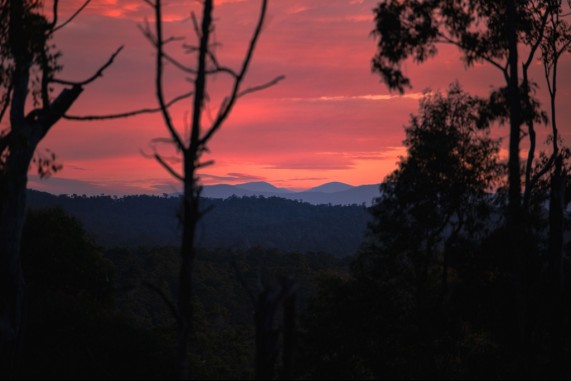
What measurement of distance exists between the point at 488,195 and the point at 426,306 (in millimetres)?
5579

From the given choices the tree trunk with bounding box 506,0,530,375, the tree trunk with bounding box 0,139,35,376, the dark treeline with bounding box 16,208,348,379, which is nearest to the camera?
the tree trunk with bounding box 0,139,35,376

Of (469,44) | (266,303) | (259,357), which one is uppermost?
(469,44)

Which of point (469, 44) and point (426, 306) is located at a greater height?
point (469, 44)

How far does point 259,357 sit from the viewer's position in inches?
425

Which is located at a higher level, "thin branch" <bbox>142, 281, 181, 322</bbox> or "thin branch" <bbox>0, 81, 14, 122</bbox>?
"thin branch" <bbox>0, 81, 14, 122</bbox>

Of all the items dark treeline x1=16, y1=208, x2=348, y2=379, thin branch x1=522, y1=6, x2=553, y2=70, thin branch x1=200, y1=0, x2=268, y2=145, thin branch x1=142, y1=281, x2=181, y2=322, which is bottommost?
dark treeline x1=16, y1=208, x2=348, y2=379

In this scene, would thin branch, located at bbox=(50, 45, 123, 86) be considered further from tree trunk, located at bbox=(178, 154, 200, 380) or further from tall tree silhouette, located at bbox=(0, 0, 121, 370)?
tree trunk, located at bbox=(178, 154, 200, 380)

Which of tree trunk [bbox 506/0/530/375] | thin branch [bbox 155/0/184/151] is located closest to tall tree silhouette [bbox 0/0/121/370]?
thin branch [bbox 155/0/184/151]

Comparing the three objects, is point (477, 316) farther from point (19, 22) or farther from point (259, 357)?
point (19, 22)

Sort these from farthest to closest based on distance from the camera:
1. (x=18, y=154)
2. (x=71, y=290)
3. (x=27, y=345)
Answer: (x=71, y=290) → (x=27, y=345) → (x=18, y=154)

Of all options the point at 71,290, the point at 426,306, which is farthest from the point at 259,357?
the point at 71,290

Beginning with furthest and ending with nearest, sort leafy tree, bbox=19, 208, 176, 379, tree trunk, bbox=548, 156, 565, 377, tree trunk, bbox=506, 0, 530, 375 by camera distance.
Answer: leafy tree, bbox=19, 208, 176, 379
tree trunk, bbox=548, 156, 565, 377
tree trunk, bbox=506, 0, 530, 375

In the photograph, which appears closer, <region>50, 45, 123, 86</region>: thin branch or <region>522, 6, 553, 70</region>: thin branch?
<region>50, 45, 123, 86</region>: thin branch

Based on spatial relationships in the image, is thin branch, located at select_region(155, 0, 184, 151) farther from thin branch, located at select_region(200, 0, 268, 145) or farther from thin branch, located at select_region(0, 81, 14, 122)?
thin branch, located at select_region(0, 81, 14, 122)
